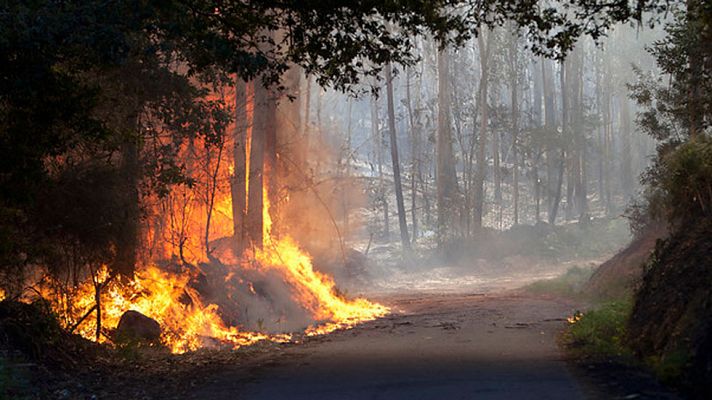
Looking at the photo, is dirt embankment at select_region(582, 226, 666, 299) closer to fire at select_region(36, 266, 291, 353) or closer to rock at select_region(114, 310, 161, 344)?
fire at select_region(36, 266, 291, 353)

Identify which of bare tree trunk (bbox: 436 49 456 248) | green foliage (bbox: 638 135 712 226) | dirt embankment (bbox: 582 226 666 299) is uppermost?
bare tree trunk (bbox: 436 49 456 248)

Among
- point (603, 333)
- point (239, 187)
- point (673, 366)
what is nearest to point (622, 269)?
point (239, 187)

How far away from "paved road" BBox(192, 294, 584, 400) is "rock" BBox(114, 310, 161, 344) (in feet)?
8.82

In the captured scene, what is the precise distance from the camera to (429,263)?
161ft

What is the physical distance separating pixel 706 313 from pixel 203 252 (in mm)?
16317

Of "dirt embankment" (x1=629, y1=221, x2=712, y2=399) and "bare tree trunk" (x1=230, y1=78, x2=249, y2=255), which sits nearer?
"dirt embankment" (x1=629, y1=221, x2=712, y2=399)

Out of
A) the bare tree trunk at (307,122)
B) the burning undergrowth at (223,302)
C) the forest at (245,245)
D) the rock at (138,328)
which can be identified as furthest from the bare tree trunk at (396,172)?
the rock at (138,328)

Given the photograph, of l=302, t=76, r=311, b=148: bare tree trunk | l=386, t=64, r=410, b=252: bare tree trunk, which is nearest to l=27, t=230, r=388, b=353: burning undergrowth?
l=302, t=76, r=311, b=148: bare tree trunk

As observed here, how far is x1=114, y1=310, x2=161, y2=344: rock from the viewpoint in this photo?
585 inches

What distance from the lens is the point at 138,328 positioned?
602 inches

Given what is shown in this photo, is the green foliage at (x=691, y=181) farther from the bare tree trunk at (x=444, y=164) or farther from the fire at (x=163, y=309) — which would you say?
the bare tree trunk at (x=444, y=164)

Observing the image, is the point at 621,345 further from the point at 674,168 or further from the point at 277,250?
the point at 277,250

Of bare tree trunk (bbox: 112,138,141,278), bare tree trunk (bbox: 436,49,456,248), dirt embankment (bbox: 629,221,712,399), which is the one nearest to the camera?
dirt embankment (bbox: 629,221,712,399)

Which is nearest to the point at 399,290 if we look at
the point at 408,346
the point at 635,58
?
the point at 408,346
